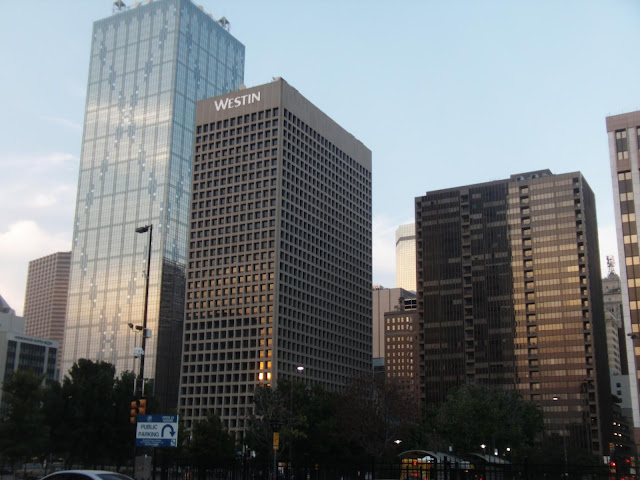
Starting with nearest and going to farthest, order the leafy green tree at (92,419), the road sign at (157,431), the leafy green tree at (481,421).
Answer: the road sign at (157,431) → the leafy green tree at (92,419) → the leafy green tree at (481,421)

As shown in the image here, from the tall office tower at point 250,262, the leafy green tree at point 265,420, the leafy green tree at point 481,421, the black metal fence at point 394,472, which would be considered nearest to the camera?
the black metal fence at point 394,472

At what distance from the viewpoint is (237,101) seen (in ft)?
647

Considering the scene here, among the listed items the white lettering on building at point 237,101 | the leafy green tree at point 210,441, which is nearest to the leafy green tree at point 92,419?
the leafy green tree at point 210,441

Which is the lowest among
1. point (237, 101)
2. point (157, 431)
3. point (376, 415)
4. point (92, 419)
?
point (157, 431)

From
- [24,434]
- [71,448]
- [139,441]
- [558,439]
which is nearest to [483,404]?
[71,448]

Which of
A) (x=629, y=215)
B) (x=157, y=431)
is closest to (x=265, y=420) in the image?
(x=157, y=431)

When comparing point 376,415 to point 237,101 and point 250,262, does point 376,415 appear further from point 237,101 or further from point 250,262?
point 237,101

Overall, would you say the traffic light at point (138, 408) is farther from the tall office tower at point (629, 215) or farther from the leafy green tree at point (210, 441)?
the tall office tower at point (629, 215)

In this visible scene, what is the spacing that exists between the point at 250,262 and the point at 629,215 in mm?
91085

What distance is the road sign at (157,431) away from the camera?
43938 millimetres

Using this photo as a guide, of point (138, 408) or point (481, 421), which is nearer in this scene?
point (138, 408)

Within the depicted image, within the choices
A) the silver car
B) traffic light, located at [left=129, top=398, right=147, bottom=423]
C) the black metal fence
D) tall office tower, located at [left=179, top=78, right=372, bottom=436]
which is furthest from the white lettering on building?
the silver car

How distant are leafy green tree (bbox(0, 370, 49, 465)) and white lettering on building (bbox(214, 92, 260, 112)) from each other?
13595 cm

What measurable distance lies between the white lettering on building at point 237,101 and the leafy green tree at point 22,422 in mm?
135953
